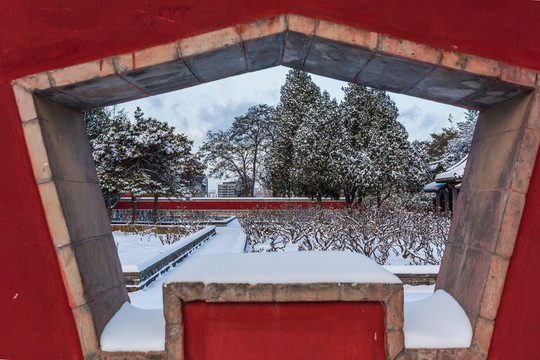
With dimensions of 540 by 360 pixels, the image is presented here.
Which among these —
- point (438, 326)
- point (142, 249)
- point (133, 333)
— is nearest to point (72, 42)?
point (133, 333)

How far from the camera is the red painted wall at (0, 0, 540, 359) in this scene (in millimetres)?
2570

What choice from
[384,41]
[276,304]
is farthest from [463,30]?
[276,304]

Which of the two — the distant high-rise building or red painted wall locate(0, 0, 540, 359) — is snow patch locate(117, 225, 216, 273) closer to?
red painted wall locate(0, 0, 540, 359)

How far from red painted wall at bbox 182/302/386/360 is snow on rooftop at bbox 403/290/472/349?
0.31 meters

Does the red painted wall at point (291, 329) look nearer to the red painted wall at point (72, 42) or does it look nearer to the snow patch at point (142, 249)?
the red painted wall at point (72, 42)

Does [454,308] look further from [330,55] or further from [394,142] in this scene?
[394,142]

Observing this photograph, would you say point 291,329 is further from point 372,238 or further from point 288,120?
point 288,120

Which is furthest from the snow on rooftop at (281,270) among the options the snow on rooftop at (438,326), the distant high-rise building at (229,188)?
the distant high-rise building at (229,188)

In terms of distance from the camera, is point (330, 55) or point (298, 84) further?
point (298, 84)

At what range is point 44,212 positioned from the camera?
2600mm

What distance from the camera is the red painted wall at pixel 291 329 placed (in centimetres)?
257

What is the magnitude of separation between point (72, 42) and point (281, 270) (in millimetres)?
2540

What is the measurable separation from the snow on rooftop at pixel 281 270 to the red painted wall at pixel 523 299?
939 mm

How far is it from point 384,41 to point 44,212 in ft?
10.2
